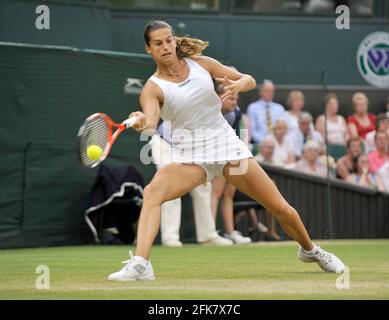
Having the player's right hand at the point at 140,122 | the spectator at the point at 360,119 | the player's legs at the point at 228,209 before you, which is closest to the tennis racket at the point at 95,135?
the player's right hand at the point at 140,122

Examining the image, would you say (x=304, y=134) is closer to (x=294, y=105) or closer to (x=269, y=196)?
(x=294, y=105)

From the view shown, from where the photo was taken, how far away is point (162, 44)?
883 cm

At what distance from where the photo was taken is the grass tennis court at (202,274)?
7609mm

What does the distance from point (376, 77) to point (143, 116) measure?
1105cm

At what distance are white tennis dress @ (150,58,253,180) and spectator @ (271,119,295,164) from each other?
7.34 m

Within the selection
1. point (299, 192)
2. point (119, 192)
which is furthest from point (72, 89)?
point (299, 192)

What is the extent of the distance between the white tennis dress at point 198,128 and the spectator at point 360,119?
8.37 m

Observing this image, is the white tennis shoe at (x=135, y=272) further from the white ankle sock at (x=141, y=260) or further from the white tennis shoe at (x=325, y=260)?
the white tennis shoe at (x=325, y=260)

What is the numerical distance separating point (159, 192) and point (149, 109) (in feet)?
2.08

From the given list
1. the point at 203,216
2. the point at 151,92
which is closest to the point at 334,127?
the point at 203,216

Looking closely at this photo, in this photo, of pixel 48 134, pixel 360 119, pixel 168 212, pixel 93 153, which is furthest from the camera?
pixel 360 119

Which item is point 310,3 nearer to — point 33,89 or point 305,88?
point 305,88

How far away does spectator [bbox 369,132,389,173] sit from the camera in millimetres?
16500

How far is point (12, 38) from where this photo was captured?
16641mm
